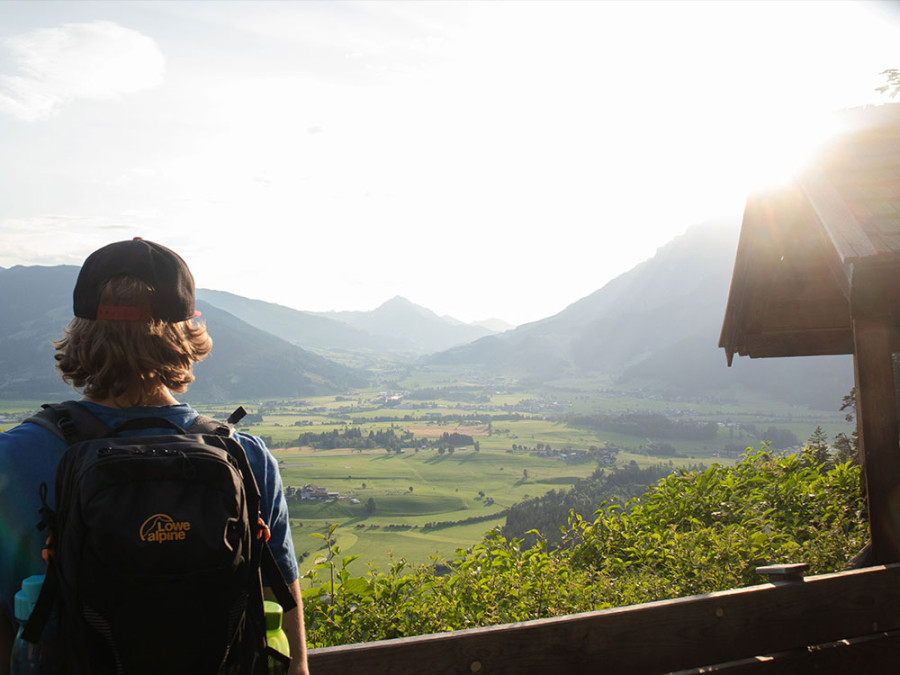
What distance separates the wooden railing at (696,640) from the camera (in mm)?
2371

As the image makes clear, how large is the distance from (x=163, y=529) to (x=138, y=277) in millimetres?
725

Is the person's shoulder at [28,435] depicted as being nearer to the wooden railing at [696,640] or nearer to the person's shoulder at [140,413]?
the person's shoulder at [140,413]

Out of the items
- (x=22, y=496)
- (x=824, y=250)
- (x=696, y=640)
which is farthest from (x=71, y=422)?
(x=824, y=250)

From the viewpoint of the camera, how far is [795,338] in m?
6.19

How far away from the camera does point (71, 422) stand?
5.17 ft

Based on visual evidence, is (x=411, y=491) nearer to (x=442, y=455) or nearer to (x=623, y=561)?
(x=442, y=455)

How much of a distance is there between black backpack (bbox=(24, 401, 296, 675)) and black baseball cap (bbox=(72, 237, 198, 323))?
0.30 metres

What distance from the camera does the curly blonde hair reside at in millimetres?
1678

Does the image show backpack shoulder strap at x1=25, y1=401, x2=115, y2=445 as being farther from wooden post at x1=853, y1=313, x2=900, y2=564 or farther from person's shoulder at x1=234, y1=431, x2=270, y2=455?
wooden post at x1=853, y1=313, x2=900, y2=564

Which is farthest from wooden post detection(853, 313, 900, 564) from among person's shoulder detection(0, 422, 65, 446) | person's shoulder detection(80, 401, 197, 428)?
person's shoulder detection(0, 422, 65, 446)

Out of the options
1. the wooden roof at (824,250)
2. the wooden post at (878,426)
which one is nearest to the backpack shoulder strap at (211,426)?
the wooden roof at (824,250)

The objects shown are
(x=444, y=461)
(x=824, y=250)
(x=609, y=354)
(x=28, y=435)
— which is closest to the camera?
(x=28, y=435)

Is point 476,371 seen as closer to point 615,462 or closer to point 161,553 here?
point 615,462

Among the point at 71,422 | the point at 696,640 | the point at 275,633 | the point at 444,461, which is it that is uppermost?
the point at 71,422
